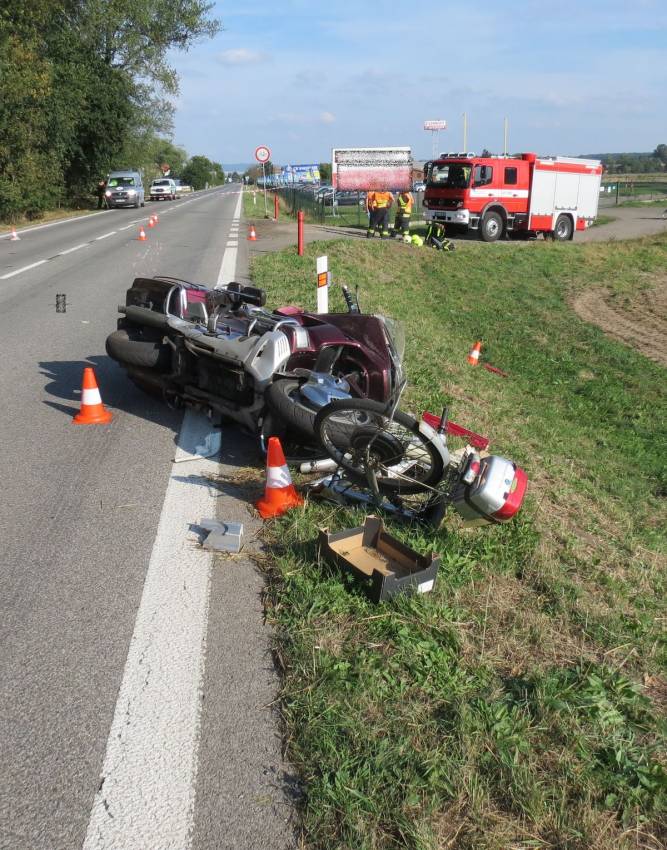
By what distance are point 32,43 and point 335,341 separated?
29.8 m

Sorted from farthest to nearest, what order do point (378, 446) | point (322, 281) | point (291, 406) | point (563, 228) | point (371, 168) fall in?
point (371, 168)
point (563, 228)
point (322, 281)
point (291, 406)
point (378, 446)

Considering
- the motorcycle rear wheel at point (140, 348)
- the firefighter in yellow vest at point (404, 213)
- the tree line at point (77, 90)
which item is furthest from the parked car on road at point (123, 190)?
the motorcycle rear wheel at point (140, 348)

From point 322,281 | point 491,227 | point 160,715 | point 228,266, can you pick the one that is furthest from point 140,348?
point 491,227

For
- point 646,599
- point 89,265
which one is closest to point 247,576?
point 646,599

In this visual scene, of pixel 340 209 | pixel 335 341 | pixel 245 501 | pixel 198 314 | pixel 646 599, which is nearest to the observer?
pixel 646 599

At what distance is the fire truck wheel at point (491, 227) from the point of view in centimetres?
2445

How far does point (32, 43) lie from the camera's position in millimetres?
29031

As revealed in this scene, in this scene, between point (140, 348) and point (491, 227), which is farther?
point (491, 227)

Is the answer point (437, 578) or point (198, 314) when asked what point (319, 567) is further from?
point (198, 314)

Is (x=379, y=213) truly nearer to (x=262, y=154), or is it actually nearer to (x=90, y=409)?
(x=262, y=154)

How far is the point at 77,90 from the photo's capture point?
3706 cm

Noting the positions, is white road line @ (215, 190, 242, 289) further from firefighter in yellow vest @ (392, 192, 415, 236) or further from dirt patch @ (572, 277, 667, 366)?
Answer: dirt patch @ (572, 277, 667, 366)

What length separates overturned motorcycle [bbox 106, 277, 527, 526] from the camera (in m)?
4.61

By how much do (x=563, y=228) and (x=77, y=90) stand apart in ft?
82.6
